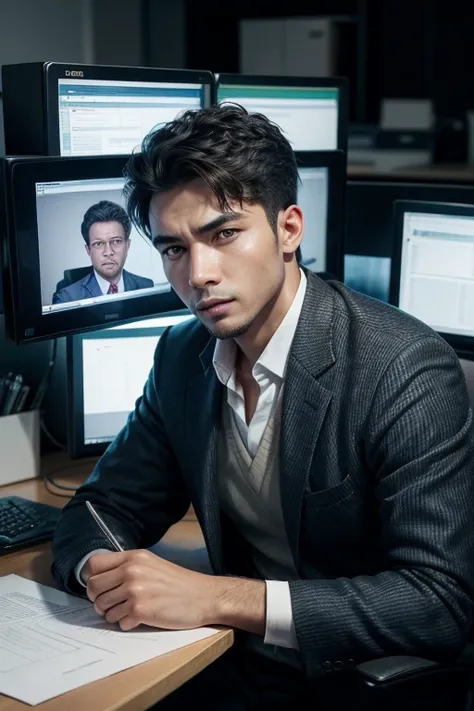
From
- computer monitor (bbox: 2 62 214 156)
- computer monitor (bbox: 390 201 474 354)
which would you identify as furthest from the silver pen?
computer monitor (bbox: 390 201 474 354)

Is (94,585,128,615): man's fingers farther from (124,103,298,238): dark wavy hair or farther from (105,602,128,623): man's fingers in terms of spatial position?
(124,103,298,238): dark wavy hair

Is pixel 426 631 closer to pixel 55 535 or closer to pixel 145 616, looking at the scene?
pixel 145 616

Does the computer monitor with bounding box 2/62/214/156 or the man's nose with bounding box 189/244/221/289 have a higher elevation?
the computer monitor with bounding box 2/62/214/156

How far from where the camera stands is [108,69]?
5.29ft

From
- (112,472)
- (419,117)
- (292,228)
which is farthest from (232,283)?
(419,117)

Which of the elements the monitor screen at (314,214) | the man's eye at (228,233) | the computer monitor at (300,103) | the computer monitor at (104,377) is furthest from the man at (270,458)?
the computer monitor at (300,103)

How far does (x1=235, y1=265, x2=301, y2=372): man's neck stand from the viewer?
1438mm

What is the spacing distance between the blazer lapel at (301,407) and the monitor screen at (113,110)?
1.55 feet

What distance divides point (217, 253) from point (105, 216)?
0.88 feet

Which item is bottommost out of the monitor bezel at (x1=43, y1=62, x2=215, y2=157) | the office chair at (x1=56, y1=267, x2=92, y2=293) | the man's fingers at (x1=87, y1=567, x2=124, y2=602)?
the man's fingers at (x1=87, y1=567, x2=124, y2=602)

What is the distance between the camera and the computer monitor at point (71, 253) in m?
1.41

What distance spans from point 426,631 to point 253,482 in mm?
338

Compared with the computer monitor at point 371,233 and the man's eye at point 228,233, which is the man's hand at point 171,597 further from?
the computer monitor at point 371,233

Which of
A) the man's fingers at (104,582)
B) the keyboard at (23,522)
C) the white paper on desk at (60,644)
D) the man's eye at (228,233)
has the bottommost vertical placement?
the keyboard at (23,522)
